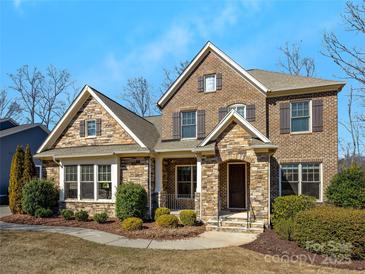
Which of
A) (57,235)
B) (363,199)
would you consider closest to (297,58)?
(363,199)

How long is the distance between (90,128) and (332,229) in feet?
41.0

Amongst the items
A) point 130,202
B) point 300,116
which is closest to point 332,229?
point 300,116

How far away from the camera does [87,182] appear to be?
1545 cm

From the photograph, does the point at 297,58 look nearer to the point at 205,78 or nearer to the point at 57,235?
the point at 205,78

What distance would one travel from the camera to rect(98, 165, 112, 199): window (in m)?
15.0

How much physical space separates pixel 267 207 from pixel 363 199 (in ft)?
12.0

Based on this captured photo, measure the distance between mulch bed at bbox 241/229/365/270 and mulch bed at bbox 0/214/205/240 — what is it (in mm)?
2483

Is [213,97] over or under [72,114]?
over

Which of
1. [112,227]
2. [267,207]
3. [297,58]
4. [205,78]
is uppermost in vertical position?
[297,58]

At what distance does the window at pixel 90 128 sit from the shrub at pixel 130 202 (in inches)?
157

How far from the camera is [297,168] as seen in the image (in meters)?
14.4

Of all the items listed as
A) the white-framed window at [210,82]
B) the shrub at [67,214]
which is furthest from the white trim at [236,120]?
the shrub at [67,214]

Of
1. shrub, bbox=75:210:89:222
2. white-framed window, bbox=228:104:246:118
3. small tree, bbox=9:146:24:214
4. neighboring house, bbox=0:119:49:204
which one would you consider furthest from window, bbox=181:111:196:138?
neighboring house, bbox=0:119:49:204

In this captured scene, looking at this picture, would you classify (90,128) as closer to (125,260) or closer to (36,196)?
(36,196)
